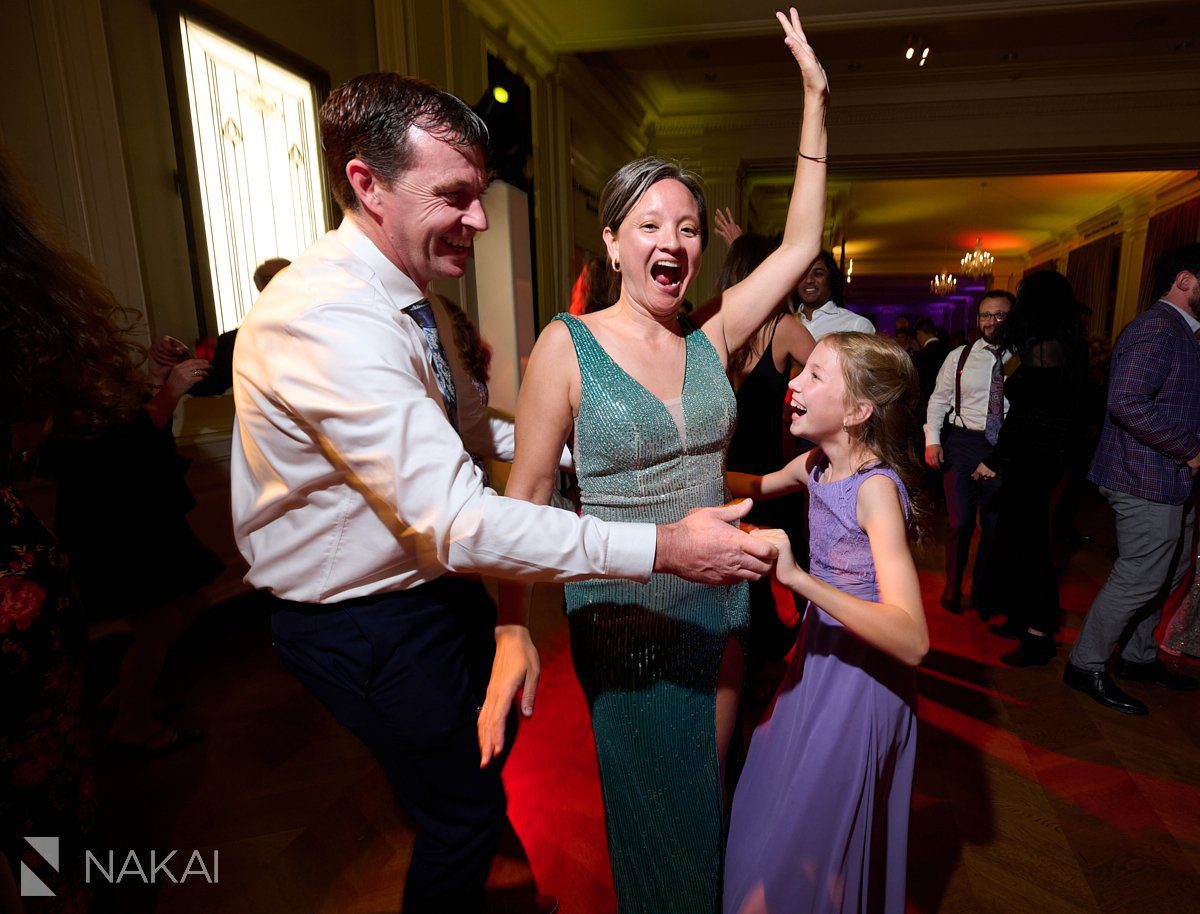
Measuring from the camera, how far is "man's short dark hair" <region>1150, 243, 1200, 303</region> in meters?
2.17

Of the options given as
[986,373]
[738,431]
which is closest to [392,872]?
[738,431]

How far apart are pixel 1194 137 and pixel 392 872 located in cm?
870

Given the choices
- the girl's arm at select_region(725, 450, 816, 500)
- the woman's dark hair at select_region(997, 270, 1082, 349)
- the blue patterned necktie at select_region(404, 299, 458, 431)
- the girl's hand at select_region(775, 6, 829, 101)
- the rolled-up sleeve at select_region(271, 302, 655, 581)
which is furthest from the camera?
the woman's dark hair at select_region(997, 270, 1082, 349)

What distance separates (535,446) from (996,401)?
270 cm

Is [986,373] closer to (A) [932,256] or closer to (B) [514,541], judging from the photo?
(B) [514,541]

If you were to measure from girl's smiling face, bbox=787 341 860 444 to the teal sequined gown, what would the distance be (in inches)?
6.7

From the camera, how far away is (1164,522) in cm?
225

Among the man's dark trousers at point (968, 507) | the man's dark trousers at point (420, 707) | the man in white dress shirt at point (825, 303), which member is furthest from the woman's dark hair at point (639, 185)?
the man's dark trousers at point (968, 507)

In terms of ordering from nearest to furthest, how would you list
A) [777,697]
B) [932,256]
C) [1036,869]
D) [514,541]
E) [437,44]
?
1. [514,541]
2. [777,697]
3. [1036,869]
4. [437,44]
5. [932,256]

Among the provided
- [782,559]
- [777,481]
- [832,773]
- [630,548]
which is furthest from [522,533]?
[777,481]

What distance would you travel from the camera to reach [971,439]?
3.10m

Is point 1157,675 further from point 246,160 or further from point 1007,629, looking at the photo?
point 246,160

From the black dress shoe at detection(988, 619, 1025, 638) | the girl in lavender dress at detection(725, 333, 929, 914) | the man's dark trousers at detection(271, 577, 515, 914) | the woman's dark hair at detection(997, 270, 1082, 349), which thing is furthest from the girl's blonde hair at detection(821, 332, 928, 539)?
the black dress shoe at detection(988, 619, 1025, 638)

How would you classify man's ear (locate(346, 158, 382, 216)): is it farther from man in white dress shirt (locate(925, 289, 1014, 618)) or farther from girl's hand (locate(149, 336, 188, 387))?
man in white dress shirt (locate(925, 289, 1014, 618))
